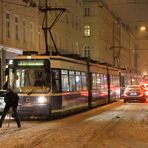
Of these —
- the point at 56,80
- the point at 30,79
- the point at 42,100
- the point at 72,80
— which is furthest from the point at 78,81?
the point at 42,100

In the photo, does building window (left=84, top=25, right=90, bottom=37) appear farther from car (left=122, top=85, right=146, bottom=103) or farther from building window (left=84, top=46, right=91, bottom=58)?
car (left=122, top=85, right=146, bottom=103)

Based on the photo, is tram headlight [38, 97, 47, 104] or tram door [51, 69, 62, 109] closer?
tram headlight [38, 97, 47, 104]

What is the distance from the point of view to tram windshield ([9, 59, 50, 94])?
78.8ft

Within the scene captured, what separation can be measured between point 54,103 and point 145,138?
834 cm

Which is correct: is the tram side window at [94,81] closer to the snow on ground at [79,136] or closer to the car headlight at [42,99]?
the car headlight at [42,99]

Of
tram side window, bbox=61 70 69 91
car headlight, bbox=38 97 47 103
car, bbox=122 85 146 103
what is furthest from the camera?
car, bbox=122 85 146 103

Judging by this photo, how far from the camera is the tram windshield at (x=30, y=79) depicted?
24.0 meters

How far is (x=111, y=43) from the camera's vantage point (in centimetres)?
10362

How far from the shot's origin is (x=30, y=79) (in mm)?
24219

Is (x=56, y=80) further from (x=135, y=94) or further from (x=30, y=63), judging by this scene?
(x=135, y=94)

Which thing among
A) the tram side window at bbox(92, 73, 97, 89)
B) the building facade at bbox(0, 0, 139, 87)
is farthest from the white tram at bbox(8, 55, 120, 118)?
the tram side window at bbox(92, 73, 97, 89)

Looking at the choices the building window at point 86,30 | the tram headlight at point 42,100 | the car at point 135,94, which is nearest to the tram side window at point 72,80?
the tram headlight at point 42,100

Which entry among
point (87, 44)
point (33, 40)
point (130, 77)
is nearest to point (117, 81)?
point (33, 40)

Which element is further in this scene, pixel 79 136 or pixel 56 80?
pixel 56 80
